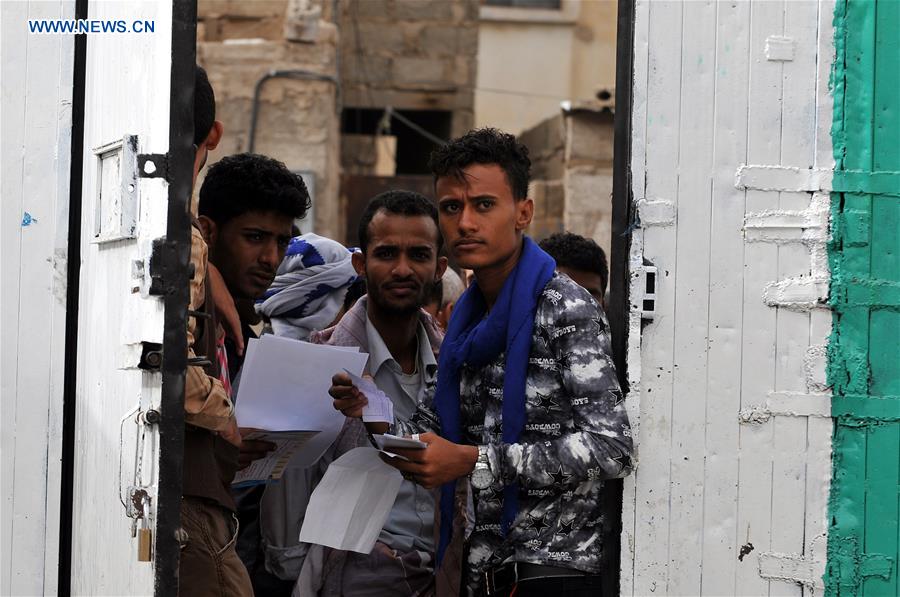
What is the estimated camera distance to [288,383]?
3.56 metres

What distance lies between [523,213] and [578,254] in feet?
6.13

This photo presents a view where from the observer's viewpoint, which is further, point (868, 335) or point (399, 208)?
point (399, 208)

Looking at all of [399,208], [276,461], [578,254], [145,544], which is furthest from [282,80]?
[145,544]

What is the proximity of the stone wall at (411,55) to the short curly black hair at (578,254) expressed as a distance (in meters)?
8.34

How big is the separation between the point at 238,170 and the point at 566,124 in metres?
7.07

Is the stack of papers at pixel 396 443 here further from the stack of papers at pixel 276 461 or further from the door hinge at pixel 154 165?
the door hinge at pixel 154 165

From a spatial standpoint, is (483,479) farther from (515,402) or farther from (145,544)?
(145,544)

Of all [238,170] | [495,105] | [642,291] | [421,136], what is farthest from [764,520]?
[495,105]

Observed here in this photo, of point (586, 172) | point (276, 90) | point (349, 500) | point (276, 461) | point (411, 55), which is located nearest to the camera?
point (349, 500)

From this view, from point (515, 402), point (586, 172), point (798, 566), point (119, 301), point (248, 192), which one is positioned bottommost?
point (798, 566)

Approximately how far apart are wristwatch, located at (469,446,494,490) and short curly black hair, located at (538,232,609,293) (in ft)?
7.48

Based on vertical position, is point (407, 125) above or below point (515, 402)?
above

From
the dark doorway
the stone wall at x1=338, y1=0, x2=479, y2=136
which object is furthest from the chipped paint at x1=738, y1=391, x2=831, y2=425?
the dark doorway

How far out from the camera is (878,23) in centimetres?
338
